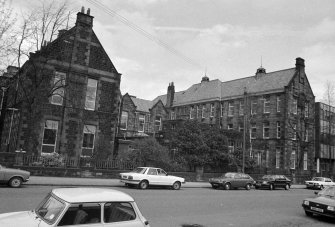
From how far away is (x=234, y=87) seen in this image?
2290 inches

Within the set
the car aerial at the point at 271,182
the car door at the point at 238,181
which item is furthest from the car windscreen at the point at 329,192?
the car aerial at the point at 271,182

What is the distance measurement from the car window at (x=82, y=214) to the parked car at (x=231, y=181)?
22.3 m

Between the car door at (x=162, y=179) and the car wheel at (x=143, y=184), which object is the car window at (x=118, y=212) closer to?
the car wheel at (x=143, y=184)

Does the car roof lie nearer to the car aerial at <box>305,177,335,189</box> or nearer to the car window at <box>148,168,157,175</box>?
the car window at <box>148,168,157,175</box>

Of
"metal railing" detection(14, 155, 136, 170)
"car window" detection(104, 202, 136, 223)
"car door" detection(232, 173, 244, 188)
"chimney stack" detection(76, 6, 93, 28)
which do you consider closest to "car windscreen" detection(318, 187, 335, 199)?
"car window" detection(104, 202, 136, 223)

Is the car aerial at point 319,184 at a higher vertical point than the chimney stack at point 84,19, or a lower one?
lower

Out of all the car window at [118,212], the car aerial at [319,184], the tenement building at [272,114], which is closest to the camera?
the car window at [118,212]

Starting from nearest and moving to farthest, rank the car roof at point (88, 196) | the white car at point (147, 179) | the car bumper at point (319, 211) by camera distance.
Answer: the car roof at point (88, 196), the car bumper at point (319, 211), the white car at point (147, 179)

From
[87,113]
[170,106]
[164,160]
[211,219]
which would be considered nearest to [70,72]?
[87,113]

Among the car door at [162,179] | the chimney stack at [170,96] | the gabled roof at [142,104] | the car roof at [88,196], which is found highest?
the chimney stack at [170,96]

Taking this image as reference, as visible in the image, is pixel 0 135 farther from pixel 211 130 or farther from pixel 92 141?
pixel 211 130

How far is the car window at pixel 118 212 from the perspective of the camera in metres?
5.81

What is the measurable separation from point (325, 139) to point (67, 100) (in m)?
46.8

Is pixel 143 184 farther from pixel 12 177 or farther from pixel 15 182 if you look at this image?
pixel 12 177
